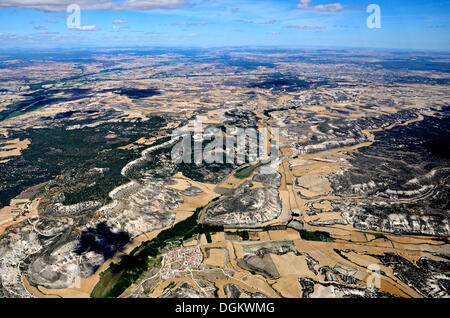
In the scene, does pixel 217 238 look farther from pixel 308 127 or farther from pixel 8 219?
pixel 308 127

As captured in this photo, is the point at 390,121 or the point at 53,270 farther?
the point at 390,121

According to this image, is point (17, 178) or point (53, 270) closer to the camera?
point (53, 270)

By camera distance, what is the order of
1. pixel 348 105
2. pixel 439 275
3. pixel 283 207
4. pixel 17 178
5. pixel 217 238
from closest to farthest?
pixel 439 275 → pixel 217 238 → pixel 283 207 → pixel 17 178 → pixel 348 105

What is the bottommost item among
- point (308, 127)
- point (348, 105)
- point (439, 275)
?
point (439, 275)

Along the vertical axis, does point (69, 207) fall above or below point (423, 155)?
below

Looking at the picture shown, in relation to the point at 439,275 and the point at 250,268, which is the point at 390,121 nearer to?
the point at 439,275

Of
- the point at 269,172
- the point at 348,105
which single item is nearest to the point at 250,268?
the point at 269,172

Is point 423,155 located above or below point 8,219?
above

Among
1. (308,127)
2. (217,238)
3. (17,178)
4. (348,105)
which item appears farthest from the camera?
(348,105)

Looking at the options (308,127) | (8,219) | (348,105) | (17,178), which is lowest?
(8,219)

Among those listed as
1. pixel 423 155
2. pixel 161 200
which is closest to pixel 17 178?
pixel 161 200
